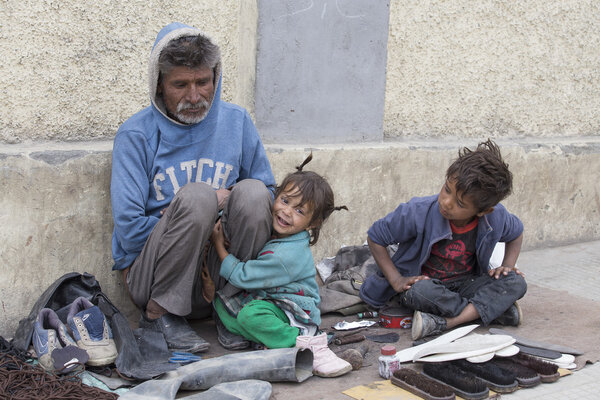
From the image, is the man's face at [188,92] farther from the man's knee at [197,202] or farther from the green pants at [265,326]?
the green pants at [265,326]

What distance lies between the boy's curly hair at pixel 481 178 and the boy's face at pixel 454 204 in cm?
2

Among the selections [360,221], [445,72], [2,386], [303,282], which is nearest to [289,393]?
[303,282]

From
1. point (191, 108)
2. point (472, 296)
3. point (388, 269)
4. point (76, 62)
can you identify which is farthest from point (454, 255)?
point (76, 62)

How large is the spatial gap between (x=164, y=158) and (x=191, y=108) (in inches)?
10.7

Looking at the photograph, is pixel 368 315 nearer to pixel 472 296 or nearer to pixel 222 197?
pixel 472 296

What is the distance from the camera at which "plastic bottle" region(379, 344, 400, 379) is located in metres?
2.98

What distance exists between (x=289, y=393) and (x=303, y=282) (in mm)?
677

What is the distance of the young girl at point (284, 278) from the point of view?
314 cm

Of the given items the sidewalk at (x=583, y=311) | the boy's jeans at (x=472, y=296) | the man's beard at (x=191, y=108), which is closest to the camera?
the sidewalk at (x=583, y=311)

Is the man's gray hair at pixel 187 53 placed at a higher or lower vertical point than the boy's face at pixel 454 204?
higher

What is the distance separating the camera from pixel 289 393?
2824mm

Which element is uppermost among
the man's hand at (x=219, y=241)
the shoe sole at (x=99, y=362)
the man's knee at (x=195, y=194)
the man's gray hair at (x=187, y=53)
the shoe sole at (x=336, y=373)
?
the man's gray hair at (x=187, y=53)

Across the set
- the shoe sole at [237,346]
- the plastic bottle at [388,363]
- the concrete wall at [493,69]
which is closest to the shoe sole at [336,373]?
the plastic bottle at [388,363]

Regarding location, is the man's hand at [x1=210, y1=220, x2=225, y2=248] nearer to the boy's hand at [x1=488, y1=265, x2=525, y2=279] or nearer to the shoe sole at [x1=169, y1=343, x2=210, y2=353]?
the shoe sole at [x1=169, y1=343, x2=210, y2=353]
